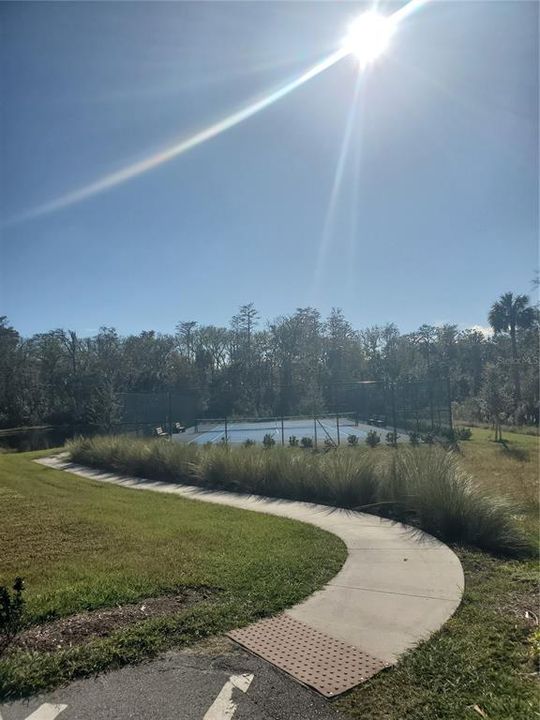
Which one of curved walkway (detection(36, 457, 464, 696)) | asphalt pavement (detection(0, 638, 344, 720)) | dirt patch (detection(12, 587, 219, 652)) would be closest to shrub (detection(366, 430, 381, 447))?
curved walkway (detection(36, 457, 464, 696))

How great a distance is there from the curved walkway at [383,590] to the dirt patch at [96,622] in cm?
95

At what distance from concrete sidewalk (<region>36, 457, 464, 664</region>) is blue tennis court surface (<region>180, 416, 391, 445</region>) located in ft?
37.7

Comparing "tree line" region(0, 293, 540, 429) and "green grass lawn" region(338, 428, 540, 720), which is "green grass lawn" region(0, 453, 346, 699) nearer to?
"green grass lawn" region(338, 428, 540, 720)

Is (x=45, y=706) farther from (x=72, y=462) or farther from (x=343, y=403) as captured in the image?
(x=343, y=403)

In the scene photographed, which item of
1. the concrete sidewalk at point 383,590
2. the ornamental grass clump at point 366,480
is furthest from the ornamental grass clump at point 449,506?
the concrete sidewalk at point 383,590

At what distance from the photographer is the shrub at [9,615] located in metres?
3.68

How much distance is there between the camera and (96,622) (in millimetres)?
4109

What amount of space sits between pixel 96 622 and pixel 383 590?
8.29 feet

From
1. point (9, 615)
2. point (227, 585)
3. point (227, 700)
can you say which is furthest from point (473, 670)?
point (9, 615)

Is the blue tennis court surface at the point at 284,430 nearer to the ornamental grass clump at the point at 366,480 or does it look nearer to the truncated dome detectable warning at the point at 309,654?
the ornamental grass clump at the point at 366,480

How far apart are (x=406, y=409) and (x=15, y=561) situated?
60.9 feet

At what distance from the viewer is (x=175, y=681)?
328 centimetres

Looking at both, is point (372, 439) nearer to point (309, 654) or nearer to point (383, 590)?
point (383, 590)

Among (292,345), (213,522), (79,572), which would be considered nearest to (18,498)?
(213,522)
